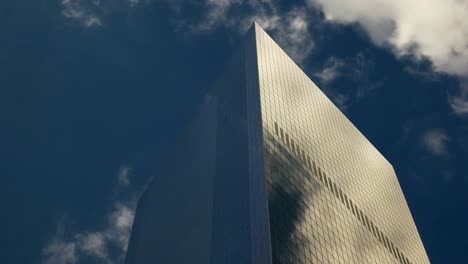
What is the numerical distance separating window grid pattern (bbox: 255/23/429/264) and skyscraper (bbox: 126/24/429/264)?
0.31 metres

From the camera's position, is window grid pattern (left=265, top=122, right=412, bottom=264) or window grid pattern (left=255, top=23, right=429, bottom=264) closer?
window grid pattern (left=255, top=23, right=429, bottom=264)

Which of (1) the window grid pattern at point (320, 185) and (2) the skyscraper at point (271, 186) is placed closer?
(2) the skyscraper at point (271, 186)

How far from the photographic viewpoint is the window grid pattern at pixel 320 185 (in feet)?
228

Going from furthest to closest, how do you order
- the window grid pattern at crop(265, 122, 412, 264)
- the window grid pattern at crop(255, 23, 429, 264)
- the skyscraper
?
1. the window grid pattern at crop(265, 122, 412, 264)
2. the window grid pattern at crop(255, 23, 429, 264)
3. the skyscraper

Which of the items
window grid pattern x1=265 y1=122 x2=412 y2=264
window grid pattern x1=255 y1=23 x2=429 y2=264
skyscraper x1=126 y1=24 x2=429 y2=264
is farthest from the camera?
window grid pattern x1=265 y1=122 x2=412 y2=264

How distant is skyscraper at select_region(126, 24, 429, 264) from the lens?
68.9m

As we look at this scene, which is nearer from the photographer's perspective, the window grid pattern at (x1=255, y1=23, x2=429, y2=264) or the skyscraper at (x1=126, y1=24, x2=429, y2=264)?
the skyscraper at (x1=126, y1=24, x2=429, y2=264)

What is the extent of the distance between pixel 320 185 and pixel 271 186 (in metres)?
21.7

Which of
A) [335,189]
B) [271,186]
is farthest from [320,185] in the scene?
[271,186]

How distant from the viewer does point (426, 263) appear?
122562 millimetres

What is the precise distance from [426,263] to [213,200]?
233 ft

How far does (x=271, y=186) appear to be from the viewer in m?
70.1

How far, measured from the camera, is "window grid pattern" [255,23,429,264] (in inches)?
2739

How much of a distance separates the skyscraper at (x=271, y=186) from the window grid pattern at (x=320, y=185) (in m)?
0.31
